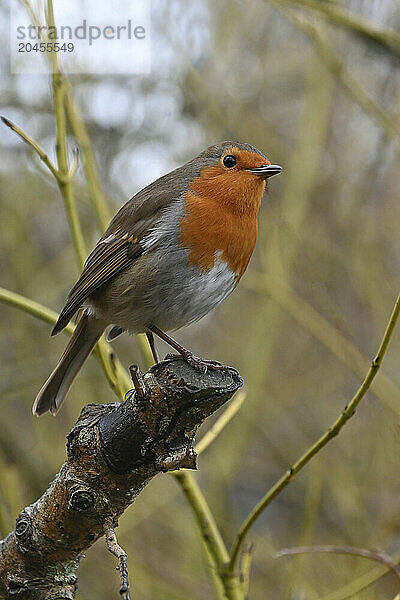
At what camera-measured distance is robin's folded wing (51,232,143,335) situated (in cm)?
271

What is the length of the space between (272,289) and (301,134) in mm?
1289

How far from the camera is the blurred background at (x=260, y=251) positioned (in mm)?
4207

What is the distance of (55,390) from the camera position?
2.88m

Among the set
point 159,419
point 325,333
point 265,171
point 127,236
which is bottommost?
point 325,333

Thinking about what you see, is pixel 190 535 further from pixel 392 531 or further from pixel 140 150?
pixel 140 150

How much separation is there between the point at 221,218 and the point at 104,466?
1112 mm

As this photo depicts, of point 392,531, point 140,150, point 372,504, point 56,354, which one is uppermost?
point 140,150

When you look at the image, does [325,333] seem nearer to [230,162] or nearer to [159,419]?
[230,162]

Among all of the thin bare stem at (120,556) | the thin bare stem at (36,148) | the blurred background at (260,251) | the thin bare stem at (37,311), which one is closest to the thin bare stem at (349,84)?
the blurred background at (260,251)

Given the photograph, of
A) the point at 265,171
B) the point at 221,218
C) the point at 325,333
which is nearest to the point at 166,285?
the point at 221,218

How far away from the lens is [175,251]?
255 cm

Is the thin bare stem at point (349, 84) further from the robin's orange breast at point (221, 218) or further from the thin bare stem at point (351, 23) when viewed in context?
the robin's orange breast at point (221, 218)

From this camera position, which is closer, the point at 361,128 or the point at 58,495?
the point at 58,495

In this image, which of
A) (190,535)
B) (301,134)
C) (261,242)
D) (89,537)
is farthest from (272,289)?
(89,537)
